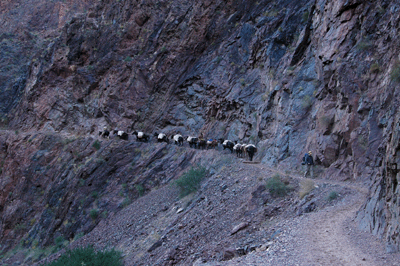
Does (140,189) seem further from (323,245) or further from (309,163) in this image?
(323,245)

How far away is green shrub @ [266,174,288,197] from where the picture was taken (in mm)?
13445

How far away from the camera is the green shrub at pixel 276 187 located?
44.1 ft

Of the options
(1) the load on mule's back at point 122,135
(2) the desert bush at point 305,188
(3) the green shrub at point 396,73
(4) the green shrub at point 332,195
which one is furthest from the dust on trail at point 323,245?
(1) the load on mule's back at point 122,135

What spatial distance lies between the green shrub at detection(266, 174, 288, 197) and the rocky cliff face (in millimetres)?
3155

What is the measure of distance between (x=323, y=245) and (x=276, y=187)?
522cm

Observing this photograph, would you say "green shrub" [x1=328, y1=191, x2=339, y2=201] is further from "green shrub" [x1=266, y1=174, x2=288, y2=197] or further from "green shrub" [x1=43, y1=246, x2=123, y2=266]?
"green shrub" [x1=43, y1=246, x2=123, y2=266]

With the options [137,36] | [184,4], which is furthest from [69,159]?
[184,4]

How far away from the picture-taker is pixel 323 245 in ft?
27.6

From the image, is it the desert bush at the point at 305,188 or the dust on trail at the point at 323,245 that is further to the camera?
the desert bush at the point at 305,188

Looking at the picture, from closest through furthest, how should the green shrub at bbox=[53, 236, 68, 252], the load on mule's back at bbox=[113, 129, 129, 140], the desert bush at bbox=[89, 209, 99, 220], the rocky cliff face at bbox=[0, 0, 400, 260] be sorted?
1. the rocky cliff face at bbox=[0, 0, 400, 260]
2. the green shrub at bbox=[53, 236, 68, 252]
3. the desert bush at bbox=[89, 209, 99, 220]
4. the load on mule's back at bbox=[113, 129, 129, 140]

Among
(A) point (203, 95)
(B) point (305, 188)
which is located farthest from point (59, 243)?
(B) point (305, 188)

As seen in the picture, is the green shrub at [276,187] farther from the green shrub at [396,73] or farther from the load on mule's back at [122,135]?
the load on mule's back at [122,135]

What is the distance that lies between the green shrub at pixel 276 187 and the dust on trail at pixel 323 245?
240cm

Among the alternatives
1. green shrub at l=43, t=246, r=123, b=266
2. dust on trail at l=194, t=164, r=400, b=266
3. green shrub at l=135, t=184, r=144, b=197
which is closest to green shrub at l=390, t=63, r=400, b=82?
dust on trail at l=194, t=164, r=400, b=266
